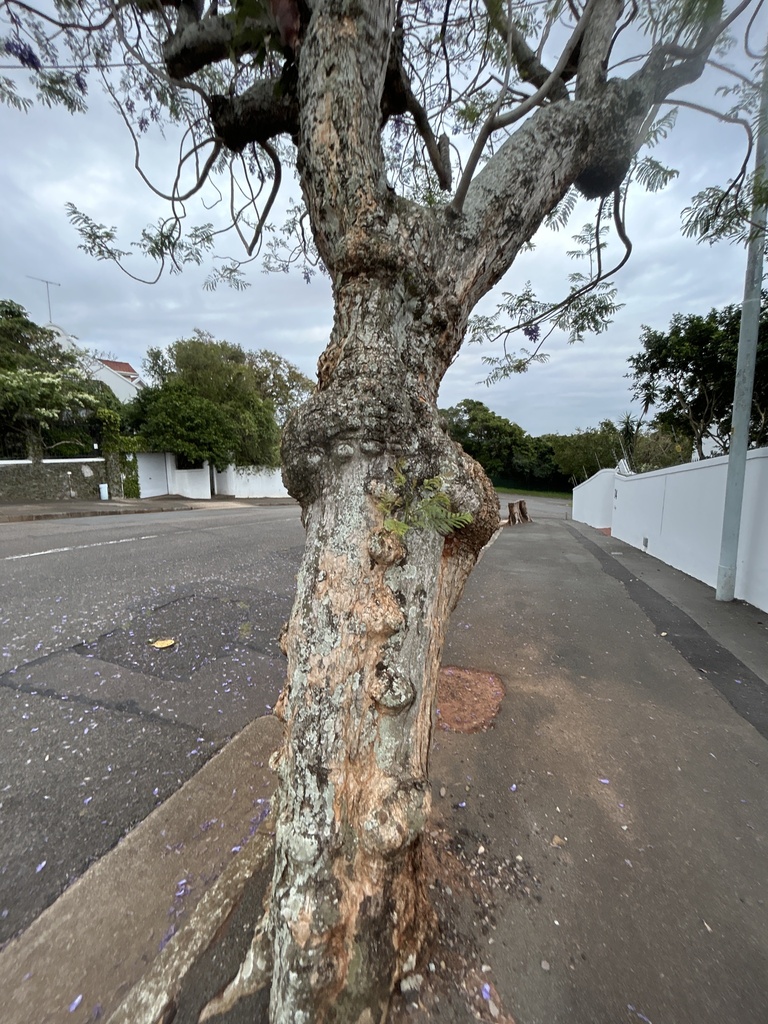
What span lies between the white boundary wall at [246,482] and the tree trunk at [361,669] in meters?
23.0

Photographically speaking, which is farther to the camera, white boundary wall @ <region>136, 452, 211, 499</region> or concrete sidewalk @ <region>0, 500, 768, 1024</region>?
white boundary wall @ <region>136, 452, 211, 499</region>

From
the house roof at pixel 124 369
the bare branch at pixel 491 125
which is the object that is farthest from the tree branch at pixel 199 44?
the house roof at pixel 124 369

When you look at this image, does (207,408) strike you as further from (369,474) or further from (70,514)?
(369,474)

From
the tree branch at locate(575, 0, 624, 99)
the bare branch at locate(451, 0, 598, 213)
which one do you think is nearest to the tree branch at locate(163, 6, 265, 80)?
the bare branch at locate(451, 0, 598, 213)

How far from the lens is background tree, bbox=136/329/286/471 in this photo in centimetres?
1967

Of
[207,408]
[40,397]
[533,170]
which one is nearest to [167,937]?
[533,170]

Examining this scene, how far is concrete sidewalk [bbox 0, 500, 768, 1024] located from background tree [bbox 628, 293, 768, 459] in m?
8.79

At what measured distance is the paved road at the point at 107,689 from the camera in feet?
6.05

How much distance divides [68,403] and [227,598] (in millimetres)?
15692

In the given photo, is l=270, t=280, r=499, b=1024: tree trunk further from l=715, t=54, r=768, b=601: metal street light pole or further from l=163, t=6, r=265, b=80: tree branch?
l=715, t=54, r=768, b=601: metal street light pole

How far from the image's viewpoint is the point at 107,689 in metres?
2.91

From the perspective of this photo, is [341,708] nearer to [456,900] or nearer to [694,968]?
[456,900]

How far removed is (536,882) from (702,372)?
37.4 feet

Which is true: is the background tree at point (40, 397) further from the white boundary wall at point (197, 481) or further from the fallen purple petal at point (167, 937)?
the fallen purple petal at point (167, 937)
